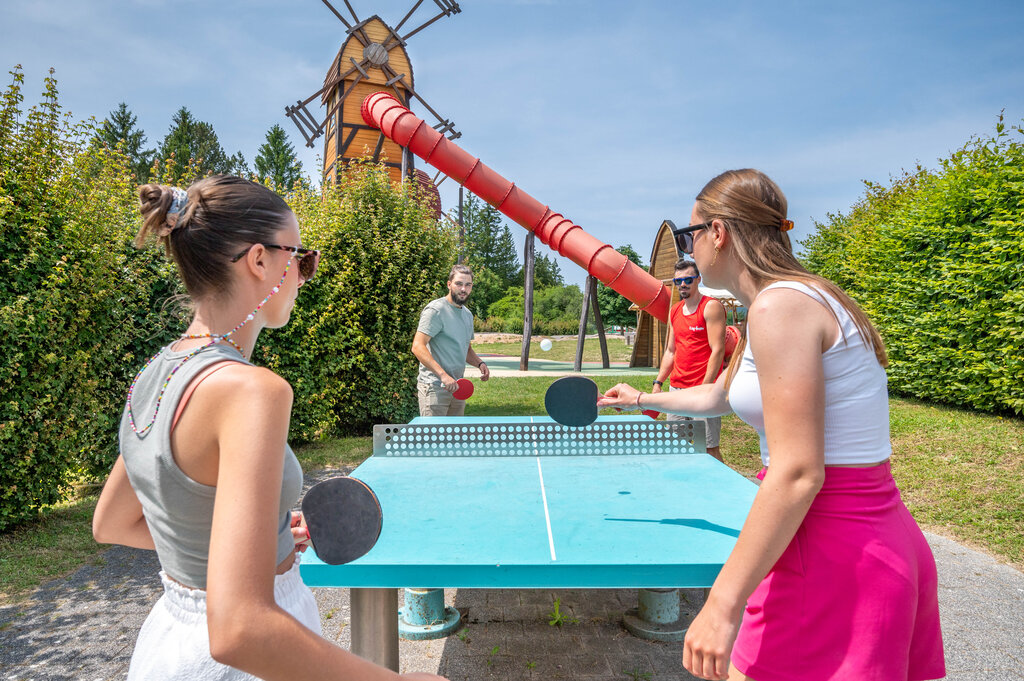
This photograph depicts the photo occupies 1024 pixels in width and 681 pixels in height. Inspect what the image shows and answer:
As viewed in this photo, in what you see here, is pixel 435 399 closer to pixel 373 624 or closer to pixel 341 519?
pixel 373 624

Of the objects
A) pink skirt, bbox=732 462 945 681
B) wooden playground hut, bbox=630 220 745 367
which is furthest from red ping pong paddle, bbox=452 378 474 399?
wooden playground hut, bbox=630 220 745 367

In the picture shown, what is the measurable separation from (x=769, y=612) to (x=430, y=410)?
508cm

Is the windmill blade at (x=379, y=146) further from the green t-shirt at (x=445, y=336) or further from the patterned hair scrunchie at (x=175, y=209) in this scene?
the patterned hair scrunchie at (x=175, y=209)

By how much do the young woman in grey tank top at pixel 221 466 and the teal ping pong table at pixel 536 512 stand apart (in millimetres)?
739

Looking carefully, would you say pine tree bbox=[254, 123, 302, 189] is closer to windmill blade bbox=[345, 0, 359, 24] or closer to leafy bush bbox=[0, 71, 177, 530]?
windmill blade bbox=[345, 0, 359, 24]

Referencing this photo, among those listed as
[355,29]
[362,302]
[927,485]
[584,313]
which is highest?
[355,29]

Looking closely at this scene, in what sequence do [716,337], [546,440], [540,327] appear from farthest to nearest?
[540,327] < [716,337] < [546,440]

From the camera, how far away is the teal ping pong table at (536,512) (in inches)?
77.6

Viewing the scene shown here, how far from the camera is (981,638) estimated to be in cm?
374

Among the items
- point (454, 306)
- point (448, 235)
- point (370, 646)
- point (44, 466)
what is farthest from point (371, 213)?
point (370, 646)

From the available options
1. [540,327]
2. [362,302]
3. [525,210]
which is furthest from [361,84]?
[540,327]

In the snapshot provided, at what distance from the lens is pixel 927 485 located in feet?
22.9

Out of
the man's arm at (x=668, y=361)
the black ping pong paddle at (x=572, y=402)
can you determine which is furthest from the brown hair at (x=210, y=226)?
the man's arm at (x=668, y=361)

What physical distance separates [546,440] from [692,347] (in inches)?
95.9
